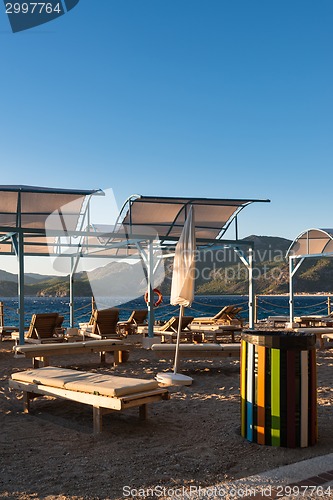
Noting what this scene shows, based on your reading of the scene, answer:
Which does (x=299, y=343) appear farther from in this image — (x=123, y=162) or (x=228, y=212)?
(x=123, y=162)

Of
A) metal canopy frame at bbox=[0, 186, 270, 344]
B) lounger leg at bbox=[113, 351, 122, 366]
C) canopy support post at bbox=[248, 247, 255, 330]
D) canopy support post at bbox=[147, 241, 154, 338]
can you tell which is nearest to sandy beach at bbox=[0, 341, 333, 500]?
lounger leg at bbox=[113, 351, 122, 366]

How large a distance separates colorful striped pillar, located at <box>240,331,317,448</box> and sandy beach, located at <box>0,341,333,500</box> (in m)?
0.12

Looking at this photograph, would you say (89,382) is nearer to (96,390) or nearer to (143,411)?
(96,390)

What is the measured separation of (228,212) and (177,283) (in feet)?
19.7

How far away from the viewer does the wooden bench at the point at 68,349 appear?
7918mm

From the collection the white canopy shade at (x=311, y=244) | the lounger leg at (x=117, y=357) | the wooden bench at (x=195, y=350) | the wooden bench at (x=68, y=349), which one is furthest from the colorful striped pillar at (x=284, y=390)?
the white canopy shade at (x=311, y=244)

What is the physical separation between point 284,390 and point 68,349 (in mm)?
5018

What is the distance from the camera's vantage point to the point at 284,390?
162 inches

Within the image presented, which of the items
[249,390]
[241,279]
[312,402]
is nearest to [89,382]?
[249,390]

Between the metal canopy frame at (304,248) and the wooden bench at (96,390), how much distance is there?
10.5m

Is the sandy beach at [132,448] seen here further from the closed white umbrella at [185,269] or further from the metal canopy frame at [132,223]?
the metal canopy frame at [132,223]

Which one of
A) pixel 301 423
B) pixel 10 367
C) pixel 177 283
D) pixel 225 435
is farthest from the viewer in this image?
pixel 10 367

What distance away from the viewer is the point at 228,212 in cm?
1236

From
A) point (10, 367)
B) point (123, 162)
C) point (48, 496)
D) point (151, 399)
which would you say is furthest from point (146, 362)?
point (123, 162)
